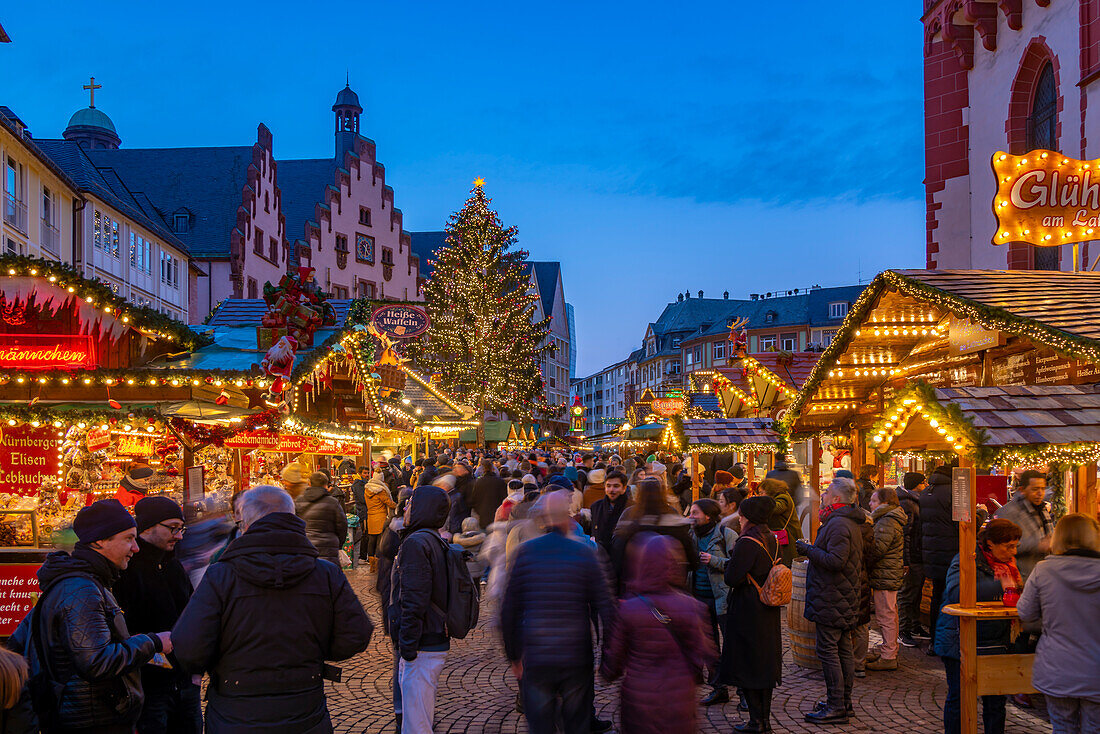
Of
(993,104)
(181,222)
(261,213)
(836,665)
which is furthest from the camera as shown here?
(261,213)

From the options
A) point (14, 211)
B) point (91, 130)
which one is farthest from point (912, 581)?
point (91, 130)

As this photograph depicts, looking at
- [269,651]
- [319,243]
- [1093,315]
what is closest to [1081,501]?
[1093,315]

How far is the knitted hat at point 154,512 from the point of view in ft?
16.1

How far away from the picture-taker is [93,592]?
396cm

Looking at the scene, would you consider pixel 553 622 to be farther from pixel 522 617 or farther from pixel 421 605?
pixel 421 605

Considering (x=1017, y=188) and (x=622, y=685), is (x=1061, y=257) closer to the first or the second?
(x=1017, y=188)

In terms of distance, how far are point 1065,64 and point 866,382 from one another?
7.53 meters

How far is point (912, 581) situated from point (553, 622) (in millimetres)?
6456

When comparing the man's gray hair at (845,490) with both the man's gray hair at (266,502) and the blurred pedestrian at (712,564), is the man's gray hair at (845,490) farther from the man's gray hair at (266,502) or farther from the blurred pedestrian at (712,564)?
the man's gray hair at (266,502)

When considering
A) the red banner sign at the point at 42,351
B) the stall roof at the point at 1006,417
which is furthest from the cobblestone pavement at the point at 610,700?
the red banner sign at the point at 42,351

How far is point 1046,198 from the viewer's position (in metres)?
10.5

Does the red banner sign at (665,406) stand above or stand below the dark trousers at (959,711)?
above

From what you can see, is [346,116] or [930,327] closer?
A: [930,327]

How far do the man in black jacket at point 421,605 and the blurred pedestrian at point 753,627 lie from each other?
2112 mm
